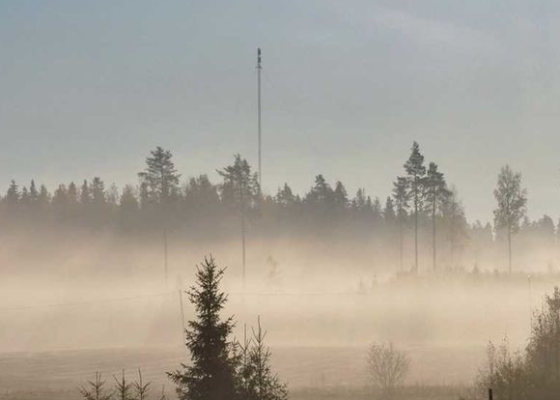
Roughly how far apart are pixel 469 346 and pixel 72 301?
296 ft

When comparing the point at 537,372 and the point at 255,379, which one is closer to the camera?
the point at 255,379

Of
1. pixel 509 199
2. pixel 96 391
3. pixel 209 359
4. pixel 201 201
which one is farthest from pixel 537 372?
pixel 201 201

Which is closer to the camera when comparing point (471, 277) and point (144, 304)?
point (471, 277)

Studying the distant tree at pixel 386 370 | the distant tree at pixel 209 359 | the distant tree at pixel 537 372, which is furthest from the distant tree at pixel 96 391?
the distant tree at pixel 386 370

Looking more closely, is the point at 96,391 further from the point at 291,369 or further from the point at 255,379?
the point at 291,369

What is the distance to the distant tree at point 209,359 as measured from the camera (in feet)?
93.7

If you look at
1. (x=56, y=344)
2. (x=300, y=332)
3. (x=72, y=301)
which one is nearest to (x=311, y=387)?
(x=300, y=332)

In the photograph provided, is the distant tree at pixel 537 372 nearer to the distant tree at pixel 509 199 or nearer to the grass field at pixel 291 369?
the grass field at pixel 291 369

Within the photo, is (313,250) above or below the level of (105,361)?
above

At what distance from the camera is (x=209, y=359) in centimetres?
2884

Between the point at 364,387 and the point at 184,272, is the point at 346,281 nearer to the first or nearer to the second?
the point at 184,272

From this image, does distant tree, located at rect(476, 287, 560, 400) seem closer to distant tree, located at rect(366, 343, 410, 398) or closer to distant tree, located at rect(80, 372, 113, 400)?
distant tree, located at rect(366, 343, 410, 398)

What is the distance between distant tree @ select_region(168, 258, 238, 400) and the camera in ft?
93.7

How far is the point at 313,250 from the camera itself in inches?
7697
